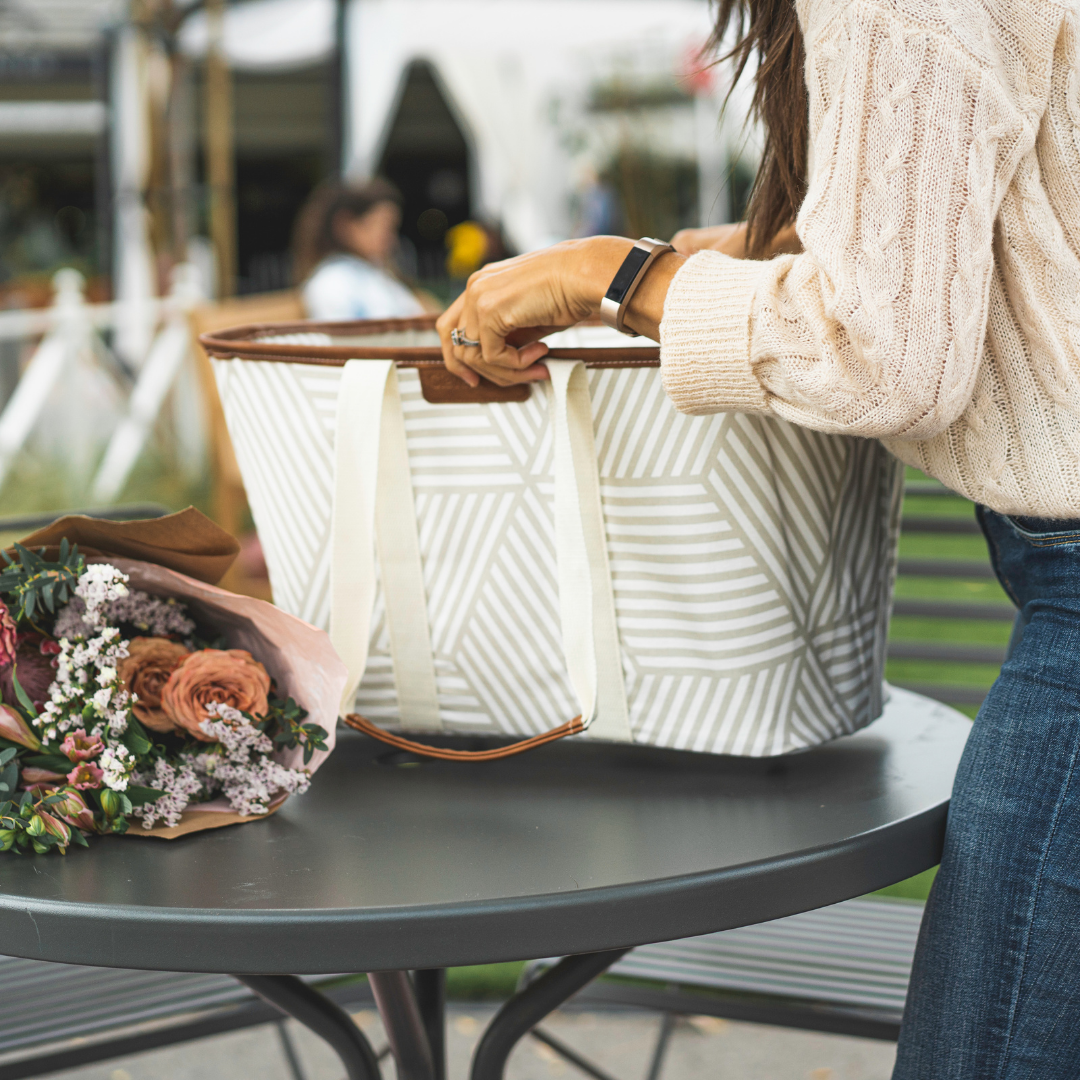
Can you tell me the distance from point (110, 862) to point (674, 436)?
16.3 inches

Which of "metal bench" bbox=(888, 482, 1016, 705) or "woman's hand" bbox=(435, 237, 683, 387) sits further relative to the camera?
"metal bench" bbox=(888, 482, 1016, 705)

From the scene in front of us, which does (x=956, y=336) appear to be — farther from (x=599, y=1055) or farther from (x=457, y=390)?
(x=599, y=1055)

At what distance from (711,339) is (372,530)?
27cm

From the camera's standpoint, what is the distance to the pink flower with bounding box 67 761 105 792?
674 millimetres

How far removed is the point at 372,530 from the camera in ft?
2.63

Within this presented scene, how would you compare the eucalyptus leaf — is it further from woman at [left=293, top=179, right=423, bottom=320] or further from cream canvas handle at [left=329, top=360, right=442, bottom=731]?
woman at [left=293, top=179, right=423, bottom=320]

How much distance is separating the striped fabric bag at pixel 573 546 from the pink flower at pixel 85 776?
177 millimetres

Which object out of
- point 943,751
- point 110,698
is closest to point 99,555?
point 110,698

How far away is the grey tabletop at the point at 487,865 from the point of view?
0.59m

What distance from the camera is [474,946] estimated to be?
1.94 feet

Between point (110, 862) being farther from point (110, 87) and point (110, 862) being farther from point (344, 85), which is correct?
point (110, 87)

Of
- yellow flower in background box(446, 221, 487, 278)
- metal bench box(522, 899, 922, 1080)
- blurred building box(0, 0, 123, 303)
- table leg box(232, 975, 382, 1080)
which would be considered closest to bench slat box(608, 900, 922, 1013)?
metal bench box(522, 899, 922, 1080)

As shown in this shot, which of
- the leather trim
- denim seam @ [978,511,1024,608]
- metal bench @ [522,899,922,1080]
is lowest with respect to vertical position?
metal bench @ [522,899,922,1080]

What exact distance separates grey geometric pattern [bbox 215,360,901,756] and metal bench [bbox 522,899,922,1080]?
0.41 metres
